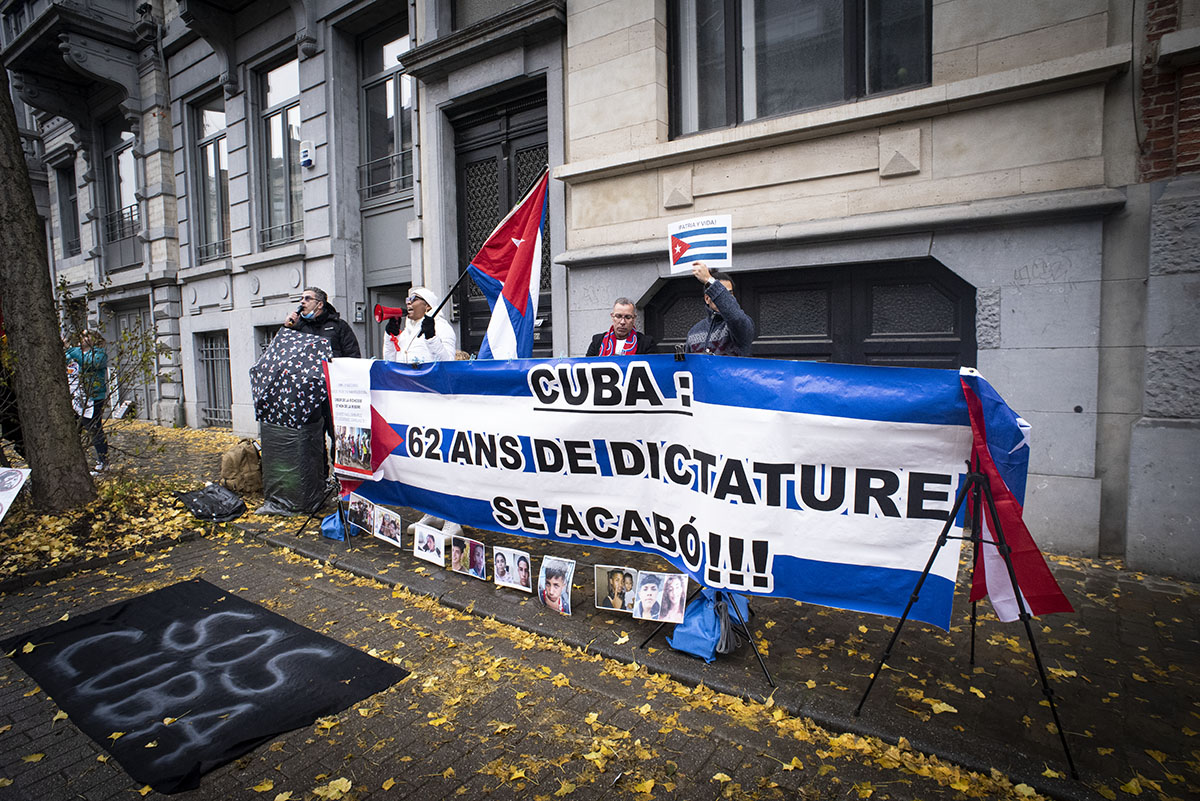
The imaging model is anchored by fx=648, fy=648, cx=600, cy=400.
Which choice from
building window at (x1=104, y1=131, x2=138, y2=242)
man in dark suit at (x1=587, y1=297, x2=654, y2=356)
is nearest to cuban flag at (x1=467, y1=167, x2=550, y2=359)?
man in dark suit at (x1=587, y1=297, x2=654, y2=356)

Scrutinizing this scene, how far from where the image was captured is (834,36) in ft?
21.5

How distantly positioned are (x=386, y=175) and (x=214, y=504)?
23.3 feet

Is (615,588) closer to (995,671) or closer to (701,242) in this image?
(995,671)

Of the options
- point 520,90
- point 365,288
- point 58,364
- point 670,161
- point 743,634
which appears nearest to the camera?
point 743,634

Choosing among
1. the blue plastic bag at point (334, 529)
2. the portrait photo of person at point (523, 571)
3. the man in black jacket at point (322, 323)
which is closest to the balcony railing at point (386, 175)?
the man in black jacket at point (322, 323)

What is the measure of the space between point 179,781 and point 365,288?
1031cm

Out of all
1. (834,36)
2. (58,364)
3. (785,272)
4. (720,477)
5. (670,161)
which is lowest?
(720,477)

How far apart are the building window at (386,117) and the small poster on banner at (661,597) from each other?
9.39 metres

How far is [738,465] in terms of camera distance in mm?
3449

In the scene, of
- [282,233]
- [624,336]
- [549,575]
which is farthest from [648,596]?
[282,233]

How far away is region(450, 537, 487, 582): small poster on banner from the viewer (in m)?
4.80

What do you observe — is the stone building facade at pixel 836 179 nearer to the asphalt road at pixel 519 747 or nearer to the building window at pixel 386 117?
the building window at pixel 386 117

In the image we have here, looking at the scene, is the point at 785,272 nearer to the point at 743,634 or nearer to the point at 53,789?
the point at 743,634

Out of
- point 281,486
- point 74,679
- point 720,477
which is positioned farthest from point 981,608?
point 281,486
